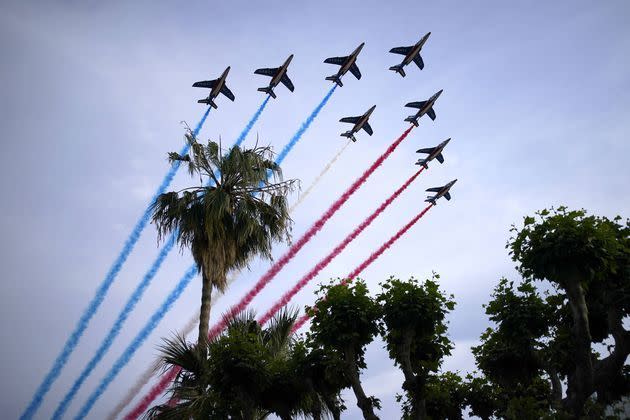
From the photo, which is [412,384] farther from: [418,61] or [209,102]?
[418,61]

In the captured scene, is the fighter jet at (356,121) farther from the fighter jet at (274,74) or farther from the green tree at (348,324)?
the green tree at (348,324)

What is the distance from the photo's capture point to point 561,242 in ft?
45.3

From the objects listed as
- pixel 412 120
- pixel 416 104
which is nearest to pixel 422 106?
pixel 416 104

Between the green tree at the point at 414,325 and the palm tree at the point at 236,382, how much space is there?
353 cm

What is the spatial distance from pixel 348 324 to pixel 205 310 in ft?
19.1

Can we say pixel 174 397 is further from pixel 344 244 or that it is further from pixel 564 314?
pixel 344 244

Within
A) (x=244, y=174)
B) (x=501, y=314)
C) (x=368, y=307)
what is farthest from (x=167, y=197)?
(x=501, y=314)

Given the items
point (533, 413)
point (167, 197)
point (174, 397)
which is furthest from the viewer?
point (167, 197)

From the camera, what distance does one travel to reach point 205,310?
1892 cm

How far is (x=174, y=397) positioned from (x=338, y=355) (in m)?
5.79

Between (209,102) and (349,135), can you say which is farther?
(349,135)

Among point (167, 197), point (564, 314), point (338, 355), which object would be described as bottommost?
point (338, 355)

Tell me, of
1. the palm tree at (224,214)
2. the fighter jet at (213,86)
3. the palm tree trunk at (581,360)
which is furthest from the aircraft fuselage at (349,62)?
the palm tree trunk at (581,360)

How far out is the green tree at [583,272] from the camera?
13078 mm
